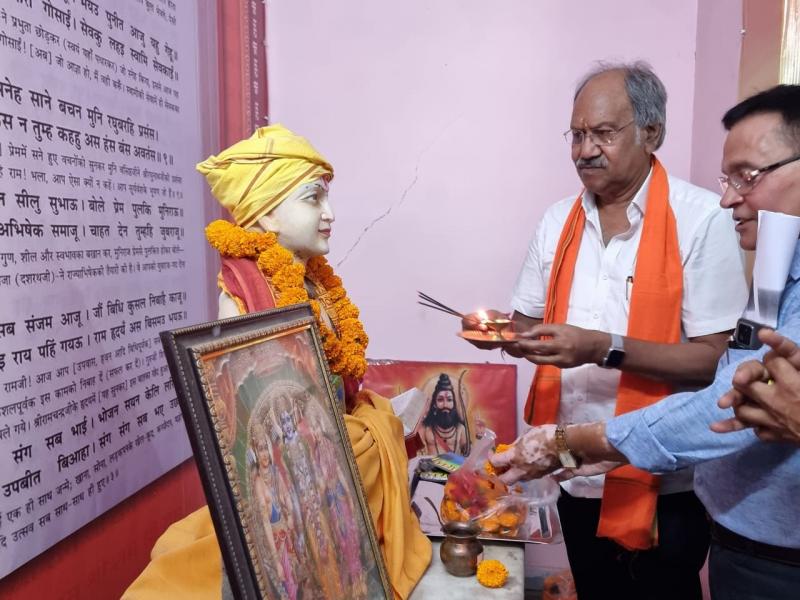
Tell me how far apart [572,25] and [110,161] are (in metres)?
1.92

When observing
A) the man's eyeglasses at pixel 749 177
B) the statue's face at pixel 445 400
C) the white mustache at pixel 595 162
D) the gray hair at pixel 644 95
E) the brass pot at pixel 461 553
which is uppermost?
the gray hair at pixel 644 95

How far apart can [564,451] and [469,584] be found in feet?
1.21

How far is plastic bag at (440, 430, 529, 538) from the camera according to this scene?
4.89 ft

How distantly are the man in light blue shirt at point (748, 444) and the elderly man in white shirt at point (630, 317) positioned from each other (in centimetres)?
36

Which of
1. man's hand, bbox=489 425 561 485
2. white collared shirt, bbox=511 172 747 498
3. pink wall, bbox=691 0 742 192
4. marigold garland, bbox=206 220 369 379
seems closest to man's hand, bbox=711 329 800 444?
man's hand, bbox=489 425 561 485

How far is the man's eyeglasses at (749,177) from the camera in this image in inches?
44.6

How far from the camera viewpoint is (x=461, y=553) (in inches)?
51.8

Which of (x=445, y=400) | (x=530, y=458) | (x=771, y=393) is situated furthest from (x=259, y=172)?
(x=445, y=400)

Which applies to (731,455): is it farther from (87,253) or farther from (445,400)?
(445,400)

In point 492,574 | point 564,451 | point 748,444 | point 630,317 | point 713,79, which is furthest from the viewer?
point 713,79

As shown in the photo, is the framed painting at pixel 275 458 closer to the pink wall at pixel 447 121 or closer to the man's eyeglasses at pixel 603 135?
the man's eyeglasses at pixel 603 135

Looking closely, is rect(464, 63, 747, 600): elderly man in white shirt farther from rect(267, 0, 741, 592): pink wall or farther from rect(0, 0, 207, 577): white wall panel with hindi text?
rect(0, 0, 207, 577): white wall panel with hindi text

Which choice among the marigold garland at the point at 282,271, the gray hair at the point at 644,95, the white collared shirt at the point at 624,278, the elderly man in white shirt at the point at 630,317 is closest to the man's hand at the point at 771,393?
the elderly man in white shirt at the point at 630,317

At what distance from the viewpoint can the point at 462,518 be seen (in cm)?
151
